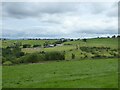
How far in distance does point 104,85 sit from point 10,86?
8.14 meters

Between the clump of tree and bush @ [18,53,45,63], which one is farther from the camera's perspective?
the clump of tree

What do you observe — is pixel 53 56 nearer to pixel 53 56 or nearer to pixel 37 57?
pixel 53 56

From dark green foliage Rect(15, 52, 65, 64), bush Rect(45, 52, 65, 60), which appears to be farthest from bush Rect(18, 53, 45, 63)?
bush Rect(45, 52, 65, 60)

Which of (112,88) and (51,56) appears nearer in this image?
(112,88)

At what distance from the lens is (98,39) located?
11344 cm

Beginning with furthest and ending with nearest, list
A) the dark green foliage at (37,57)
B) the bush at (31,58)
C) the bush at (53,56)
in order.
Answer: the bush at (53,56), the dark green foliage at (37,57), the bush at (31,58)

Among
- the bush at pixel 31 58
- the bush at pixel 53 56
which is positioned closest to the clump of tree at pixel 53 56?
the bush at pixel 53 56

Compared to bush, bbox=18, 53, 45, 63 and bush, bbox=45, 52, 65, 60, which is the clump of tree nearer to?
bush, bbox=45, 52, 65, 60

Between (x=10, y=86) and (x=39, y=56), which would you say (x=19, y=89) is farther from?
(x=39, y=56)

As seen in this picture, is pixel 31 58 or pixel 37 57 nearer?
pixel 31 58

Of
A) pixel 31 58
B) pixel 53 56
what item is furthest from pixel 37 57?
pixel 53 56

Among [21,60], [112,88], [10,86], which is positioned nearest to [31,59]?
[21,60]

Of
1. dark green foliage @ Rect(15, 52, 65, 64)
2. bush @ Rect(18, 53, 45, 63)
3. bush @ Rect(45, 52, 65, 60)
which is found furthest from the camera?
bush @ Rect(45, 52, 65, 60)

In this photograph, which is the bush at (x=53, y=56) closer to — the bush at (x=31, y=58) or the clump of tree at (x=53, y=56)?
the clump of tree at (x=53, y=56)
